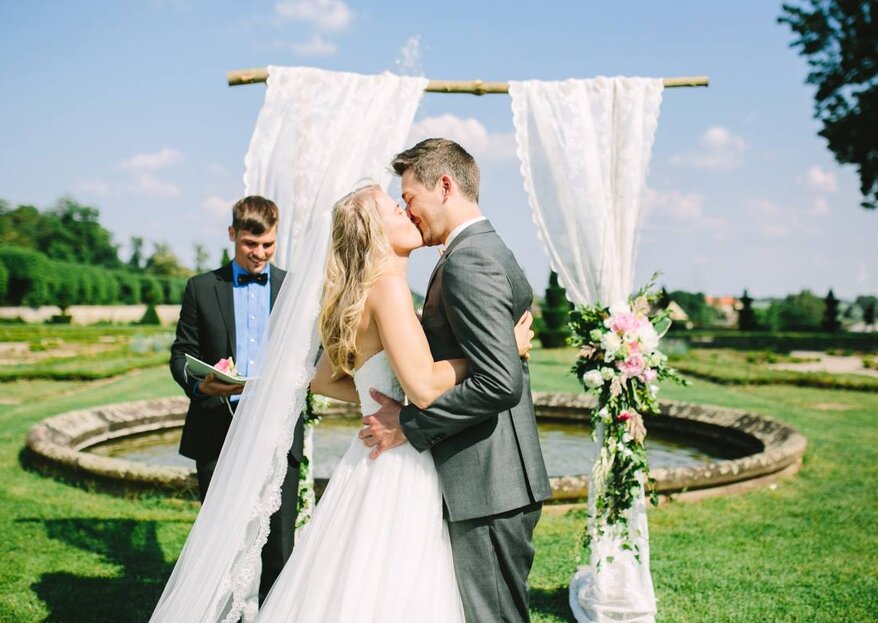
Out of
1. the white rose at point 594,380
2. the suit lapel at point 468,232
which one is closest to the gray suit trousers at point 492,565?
the suit lapel at point 468,232

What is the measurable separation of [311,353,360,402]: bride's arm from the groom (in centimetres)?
36

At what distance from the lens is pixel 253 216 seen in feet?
13.0

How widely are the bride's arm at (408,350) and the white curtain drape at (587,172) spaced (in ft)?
6.79

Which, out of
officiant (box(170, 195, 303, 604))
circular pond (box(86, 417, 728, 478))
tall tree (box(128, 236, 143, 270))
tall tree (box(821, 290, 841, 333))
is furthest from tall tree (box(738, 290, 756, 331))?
tall tree (box(128, 236, 143, 270))

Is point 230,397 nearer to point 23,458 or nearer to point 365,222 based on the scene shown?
point 365,222

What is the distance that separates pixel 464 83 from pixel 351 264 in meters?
2.40

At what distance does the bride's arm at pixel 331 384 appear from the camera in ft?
10.2

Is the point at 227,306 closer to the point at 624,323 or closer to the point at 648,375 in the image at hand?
the point at 624,323

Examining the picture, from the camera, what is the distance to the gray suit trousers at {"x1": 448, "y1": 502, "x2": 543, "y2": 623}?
2.56 metres

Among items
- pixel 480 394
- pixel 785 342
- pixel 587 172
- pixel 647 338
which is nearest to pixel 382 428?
pixel 480 394

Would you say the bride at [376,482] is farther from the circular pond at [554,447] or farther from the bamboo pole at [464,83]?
the circular pond at [554,447]

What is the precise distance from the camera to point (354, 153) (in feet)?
14.7

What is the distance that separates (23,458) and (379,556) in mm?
7053

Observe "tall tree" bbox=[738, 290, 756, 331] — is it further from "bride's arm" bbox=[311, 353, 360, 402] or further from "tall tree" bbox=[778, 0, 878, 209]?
"bride's arm" bbox=[311, 353, 360, 402]
